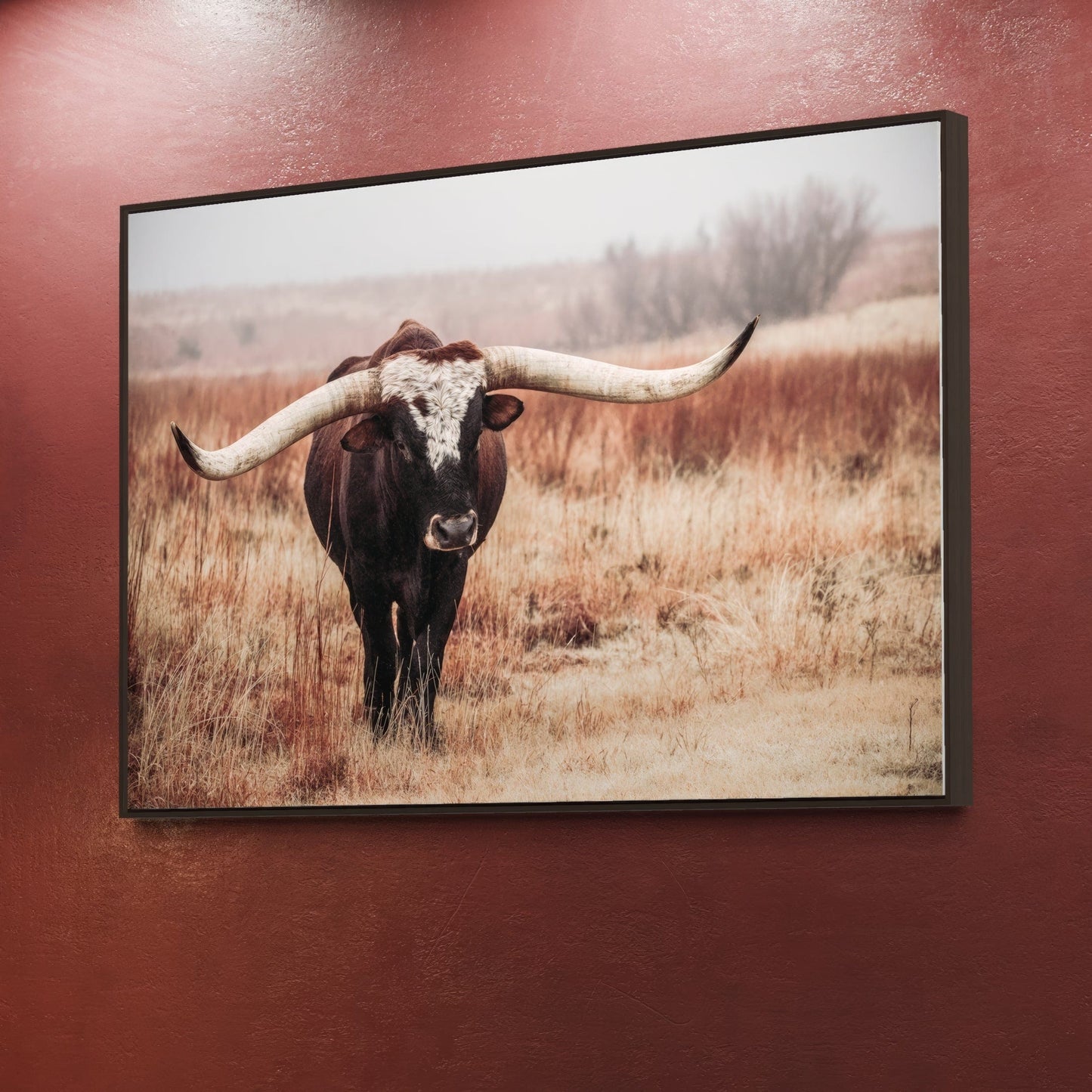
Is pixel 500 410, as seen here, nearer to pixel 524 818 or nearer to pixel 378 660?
pixel 378 660

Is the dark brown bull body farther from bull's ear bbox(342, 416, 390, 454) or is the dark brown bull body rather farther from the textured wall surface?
the textured wall surface

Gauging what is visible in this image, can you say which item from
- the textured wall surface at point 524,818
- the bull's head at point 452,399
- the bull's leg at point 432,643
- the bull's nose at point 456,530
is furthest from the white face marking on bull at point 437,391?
the textured wall surface at point 524,818

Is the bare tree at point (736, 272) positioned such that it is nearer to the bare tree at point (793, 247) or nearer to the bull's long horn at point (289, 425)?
the bare tree at point (793, 247)

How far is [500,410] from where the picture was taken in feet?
9.34

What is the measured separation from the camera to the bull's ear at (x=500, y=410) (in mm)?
2846

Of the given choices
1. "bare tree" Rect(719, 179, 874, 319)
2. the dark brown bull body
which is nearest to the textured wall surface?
"bare tree" Rect(719, 179, 874, 319)

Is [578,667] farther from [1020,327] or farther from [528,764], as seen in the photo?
[1020,327]

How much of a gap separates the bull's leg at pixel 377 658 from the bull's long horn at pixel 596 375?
506 mm

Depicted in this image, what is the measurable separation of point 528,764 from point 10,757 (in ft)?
3.93

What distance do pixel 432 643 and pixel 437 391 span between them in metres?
0.51

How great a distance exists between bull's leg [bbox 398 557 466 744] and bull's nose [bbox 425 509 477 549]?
0.11ft

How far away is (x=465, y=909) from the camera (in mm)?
2826

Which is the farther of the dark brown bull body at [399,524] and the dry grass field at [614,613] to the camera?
the dark brown bull body at [399,524]

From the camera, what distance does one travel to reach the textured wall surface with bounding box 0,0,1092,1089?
102 inches
